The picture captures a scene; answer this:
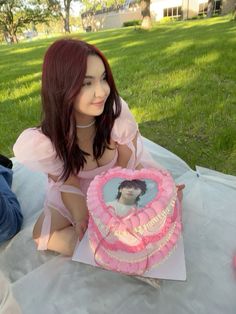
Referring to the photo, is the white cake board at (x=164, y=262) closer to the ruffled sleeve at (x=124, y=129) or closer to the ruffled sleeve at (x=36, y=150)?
the ruffled sleeve at (x=36, y=150)

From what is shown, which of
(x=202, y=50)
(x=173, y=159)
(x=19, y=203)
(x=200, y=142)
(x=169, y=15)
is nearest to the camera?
(x=19, y=203)

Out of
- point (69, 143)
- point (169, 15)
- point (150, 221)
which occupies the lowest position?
point (169, 15)

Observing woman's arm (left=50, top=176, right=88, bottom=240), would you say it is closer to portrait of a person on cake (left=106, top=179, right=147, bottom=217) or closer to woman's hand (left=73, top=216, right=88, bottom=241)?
woman's hand (left=73, top=216, right=88, bottom=241)

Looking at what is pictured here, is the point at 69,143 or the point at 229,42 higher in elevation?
the point at 69,143

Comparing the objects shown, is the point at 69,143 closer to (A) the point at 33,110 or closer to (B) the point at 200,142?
(B) the point at 200,142

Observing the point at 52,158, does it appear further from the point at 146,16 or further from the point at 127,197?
the point at 146,16

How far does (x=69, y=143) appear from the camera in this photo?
1345 mm

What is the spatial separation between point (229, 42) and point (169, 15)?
25638mm

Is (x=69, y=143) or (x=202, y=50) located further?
(x=202, y=50)

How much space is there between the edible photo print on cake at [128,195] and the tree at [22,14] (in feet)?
83.8

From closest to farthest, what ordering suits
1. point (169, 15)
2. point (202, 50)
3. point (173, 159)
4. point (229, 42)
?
point (173, 159), point (202, 50), point (229, 42), point (169, 15)

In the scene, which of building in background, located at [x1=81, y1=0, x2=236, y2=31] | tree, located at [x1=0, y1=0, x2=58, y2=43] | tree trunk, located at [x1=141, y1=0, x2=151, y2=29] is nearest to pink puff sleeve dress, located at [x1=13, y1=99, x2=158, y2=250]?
tree trunk, located at [x1=141, y1=0, x2=151, y2=29]

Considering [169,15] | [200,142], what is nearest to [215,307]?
[200,142]

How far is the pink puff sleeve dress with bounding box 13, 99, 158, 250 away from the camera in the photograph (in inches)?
52.7
